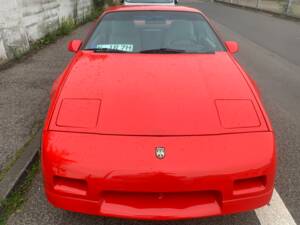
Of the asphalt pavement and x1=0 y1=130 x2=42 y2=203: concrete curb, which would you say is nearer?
the asphalt pavement

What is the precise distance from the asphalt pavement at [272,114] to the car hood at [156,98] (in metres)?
0.74

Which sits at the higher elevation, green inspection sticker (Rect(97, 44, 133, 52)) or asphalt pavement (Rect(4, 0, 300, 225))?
green inspection sticker (Rect(97, 44, 133, 52))

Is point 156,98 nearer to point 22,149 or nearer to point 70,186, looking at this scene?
point 70,186

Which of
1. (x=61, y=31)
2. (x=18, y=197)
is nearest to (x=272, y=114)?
(x=18, y=197)

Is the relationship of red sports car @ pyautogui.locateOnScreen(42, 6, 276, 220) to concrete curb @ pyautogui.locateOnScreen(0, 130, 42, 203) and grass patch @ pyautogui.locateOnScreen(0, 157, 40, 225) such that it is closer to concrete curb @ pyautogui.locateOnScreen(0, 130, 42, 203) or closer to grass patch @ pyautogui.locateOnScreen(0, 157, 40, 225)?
grass patch @ pyautogui.locateOnScreen(0, 157, 40, 225)

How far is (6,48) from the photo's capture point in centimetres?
671

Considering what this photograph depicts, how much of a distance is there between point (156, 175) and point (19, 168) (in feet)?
5.26

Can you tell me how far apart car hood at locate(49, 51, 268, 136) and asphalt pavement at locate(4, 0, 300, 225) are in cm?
74

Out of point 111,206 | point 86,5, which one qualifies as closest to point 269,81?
point 111,206

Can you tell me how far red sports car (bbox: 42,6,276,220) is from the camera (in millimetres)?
2307

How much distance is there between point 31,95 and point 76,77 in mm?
2308

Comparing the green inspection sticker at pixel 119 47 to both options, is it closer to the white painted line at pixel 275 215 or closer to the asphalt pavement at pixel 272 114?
the asphalt pavement at pixel 272 114

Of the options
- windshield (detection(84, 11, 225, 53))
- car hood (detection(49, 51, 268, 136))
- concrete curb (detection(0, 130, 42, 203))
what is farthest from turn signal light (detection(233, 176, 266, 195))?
concrete curb (detection(0, 130, 42, 203))

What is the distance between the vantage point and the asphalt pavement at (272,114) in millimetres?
2785
